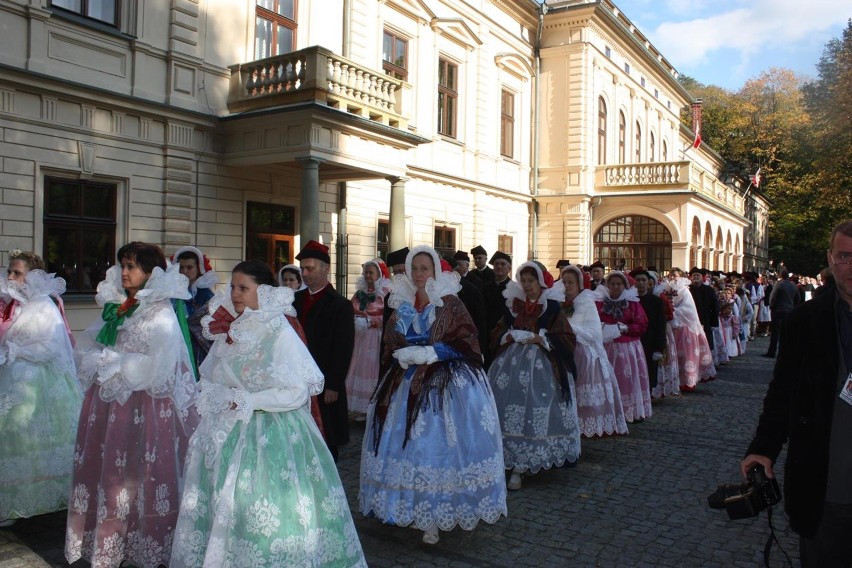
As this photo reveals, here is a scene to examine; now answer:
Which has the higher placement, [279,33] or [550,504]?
[279,33]

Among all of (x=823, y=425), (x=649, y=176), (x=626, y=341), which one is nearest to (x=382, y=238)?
(x=626, y=341)

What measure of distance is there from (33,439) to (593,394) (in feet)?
16.9

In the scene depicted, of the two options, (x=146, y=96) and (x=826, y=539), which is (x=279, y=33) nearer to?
(x=146, y=96)

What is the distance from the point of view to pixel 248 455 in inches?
133

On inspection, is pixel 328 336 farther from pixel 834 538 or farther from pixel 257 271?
pixel 834 538

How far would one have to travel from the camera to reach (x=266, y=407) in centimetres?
343

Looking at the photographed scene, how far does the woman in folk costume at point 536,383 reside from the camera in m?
6.05

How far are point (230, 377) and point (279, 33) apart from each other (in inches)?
492

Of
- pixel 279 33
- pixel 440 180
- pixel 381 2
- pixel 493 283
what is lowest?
pixel 493 283

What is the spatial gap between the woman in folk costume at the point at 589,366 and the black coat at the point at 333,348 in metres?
2.75

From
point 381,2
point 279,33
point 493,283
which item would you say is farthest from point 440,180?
point 493,283

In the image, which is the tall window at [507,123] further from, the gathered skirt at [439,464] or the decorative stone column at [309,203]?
the gathered skirt at [439,464]

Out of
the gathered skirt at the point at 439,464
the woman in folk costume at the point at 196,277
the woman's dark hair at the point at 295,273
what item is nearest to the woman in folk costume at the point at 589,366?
the gathered skirt at the point at 439,464

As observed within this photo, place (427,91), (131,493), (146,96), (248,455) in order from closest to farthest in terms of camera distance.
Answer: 1. (248,455)
2. (131,493)
3. (146,96)
4. (427,91)
